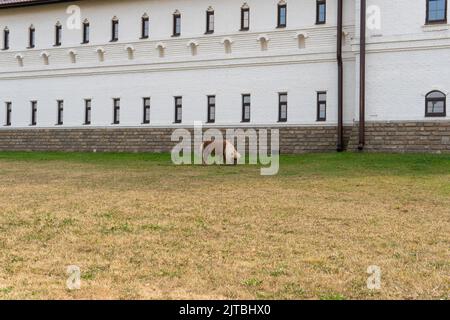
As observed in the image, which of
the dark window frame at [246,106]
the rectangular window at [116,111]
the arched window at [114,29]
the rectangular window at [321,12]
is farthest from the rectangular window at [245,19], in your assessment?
the rectangular window at [116,111]

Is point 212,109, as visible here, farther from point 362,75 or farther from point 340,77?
point 362,75

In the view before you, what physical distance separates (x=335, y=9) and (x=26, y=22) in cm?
1837

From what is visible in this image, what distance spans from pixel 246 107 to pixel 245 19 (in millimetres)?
4321

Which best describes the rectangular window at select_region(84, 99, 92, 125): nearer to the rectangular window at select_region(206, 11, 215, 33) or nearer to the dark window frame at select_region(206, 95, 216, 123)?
the dark window frame at select_region(206, 95, 216, 123)

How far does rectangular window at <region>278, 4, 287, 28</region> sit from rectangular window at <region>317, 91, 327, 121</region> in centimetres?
383

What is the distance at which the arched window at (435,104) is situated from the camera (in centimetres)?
2398

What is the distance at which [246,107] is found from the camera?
2911cm

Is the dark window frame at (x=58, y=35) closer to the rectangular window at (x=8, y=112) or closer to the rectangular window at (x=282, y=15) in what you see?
the rectangular window at (x=8, y=112)

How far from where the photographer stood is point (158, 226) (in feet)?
28.7

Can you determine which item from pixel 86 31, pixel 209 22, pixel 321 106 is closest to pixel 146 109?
pixel 209 22

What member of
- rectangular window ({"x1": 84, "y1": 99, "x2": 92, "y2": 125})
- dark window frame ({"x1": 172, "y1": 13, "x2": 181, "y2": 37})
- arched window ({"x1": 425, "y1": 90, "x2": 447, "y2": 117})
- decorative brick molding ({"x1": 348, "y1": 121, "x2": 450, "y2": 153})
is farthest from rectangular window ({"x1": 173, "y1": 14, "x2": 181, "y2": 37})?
arched window ({"x1": 425, "y1": 90, "x2": 447, "y2": 117})

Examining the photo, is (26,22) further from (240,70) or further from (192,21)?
(240,70)

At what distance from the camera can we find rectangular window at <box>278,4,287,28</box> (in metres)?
28.3
